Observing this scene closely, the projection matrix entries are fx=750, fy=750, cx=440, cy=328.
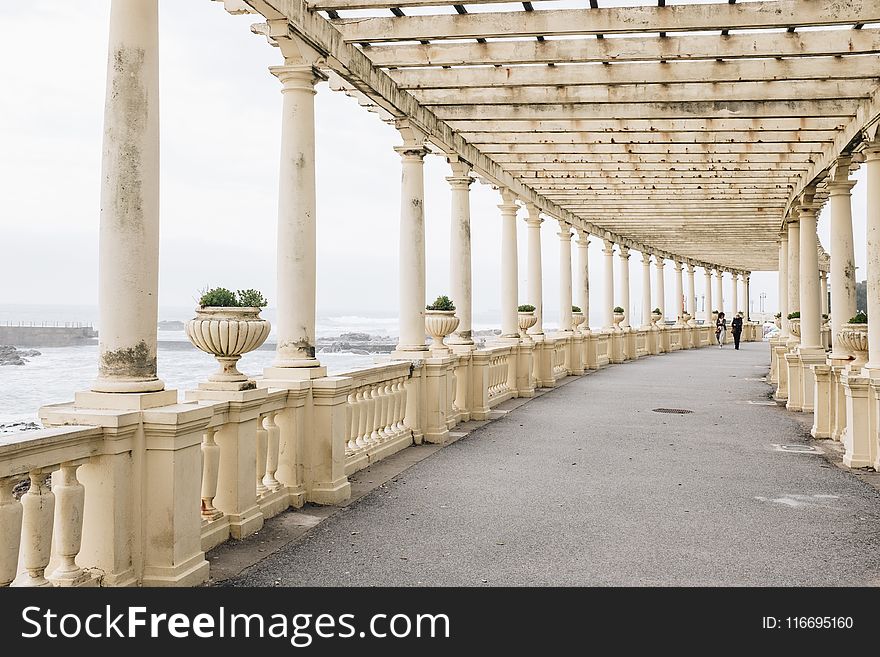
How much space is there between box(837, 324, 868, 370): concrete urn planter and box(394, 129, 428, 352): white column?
5756 millimetres

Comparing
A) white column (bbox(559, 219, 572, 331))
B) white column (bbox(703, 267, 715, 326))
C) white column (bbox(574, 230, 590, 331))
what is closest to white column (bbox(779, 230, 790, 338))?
white column (bbox(574, 230, 590, 331))

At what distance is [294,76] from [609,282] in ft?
65.0

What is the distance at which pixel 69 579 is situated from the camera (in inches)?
165

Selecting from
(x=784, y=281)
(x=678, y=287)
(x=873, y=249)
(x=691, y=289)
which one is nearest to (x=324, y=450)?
(x=873, y=249)

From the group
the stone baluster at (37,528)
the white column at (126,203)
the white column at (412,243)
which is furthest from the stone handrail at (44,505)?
the white column at (412,243)

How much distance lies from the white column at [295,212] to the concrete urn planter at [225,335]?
1312 millimetres

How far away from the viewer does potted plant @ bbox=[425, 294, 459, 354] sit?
11.1m

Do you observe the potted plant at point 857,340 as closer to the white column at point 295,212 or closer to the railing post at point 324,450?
the railing post at point 324,450

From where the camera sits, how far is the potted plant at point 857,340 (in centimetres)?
987

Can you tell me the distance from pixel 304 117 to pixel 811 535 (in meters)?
5.89

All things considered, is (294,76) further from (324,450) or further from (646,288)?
(646,288)

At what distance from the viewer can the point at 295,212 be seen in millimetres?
7379

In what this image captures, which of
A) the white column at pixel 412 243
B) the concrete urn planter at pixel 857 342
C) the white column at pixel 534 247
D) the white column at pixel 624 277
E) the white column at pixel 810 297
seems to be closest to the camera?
the concrete urn planter at pixel 857 342

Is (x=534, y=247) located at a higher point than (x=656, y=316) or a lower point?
higher
